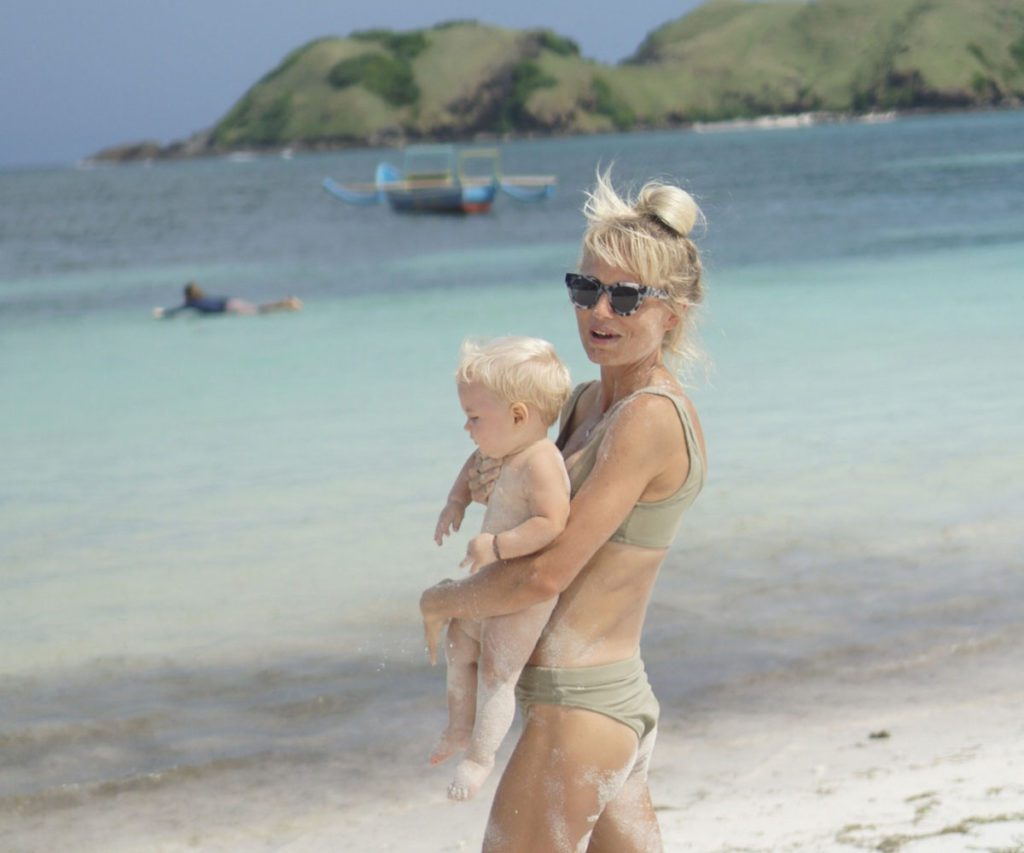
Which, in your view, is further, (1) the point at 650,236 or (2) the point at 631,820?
(2) the point at 631,820

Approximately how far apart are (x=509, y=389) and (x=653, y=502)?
0.31 meters

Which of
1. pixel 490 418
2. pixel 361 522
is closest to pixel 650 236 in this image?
pixel 490 418

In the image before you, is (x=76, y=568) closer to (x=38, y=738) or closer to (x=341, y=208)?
(x=38, y=738)

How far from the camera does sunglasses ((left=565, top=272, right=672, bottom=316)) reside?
7.98 ft

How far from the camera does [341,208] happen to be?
54438 mm

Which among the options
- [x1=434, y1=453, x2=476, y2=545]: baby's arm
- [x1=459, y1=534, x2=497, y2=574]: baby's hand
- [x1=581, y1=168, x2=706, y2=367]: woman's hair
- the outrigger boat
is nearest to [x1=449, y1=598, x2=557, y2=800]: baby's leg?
[x1=459, y1=534, x2=497, y2=574]: baby's hand

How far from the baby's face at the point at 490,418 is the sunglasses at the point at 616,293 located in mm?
233

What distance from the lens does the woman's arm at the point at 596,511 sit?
2340mm

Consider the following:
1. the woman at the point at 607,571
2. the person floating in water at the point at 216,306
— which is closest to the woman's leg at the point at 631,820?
the woman at the point at 607,571

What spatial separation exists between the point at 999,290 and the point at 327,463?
1009 centimetres

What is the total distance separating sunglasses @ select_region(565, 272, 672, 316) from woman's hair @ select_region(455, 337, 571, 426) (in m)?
0.12

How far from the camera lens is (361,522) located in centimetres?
782

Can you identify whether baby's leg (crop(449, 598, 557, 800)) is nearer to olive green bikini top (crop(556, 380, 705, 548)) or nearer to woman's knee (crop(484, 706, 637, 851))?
woman's knee (crop(484, 706, 637, 851))

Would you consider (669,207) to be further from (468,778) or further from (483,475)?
(468,778)
